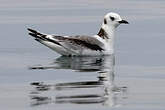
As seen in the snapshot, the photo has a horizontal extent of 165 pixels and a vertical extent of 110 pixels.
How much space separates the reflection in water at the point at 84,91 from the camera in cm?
1425

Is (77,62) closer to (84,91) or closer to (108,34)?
(108,34)

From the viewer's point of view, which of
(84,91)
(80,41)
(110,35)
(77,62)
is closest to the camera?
(84,91)

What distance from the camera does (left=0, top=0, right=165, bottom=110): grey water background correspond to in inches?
573

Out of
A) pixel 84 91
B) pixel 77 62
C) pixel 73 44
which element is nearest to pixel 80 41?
pixel 73 44

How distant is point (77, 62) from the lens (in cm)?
1972

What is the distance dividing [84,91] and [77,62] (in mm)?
4521

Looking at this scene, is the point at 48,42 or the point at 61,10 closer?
the point at 48,42

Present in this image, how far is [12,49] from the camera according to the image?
2141 centimetres

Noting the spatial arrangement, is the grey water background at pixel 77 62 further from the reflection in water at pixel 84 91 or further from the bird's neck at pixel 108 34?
the bird's neck at pixel 108 34

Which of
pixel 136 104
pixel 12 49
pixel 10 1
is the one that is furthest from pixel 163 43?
pixel 10 1

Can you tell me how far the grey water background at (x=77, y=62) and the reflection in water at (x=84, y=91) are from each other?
0.05m

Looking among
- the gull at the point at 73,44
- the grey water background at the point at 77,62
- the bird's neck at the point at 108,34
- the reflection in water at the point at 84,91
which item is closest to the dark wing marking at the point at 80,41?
the gull at the point at 73,44

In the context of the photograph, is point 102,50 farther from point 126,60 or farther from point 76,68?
point 76,68

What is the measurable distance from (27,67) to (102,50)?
315 centimetres
